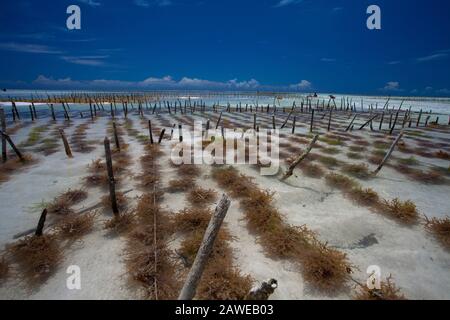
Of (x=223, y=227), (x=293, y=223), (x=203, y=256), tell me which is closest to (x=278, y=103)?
(x=293, y=223)

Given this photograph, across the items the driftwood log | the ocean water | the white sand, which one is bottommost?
the white sand

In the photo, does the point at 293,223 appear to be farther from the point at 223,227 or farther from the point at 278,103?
the point at 278,103

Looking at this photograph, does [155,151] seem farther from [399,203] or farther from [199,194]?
[399,203]

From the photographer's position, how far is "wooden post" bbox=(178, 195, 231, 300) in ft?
12.7

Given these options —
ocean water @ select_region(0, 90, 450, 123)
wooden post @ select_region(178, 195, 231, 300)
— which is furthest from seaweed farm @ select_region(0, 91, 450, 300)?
ocean water @ select_region(0, 90, 450, 123)

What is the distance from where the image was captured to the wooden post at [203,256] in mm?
3879

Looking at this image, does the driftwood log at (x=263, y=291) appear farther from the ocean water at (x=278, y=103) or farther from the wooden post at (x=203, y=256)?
the ocean water at (x=278, y=103)

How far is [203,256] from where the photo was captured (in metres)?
3.98

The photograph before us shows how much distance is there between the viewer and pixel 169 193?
9703 mm

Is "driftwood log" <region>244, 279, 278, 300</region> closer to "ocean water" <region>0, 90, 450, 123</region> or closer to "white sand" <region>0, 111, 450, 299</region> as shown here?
"white sand" <region>0, 111, 450, 299</region>

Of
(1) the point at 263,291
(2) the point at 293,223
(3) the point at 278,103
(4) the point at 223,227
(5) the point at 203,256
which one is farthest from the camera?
(3) the point at 278,103

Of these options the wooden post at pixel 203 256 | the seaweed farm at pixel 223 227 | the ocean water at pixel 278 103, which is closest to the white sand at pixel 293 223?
the seaweed farm at pixel 223 227

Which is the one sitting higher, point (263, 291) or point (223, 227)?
point (263, 291)

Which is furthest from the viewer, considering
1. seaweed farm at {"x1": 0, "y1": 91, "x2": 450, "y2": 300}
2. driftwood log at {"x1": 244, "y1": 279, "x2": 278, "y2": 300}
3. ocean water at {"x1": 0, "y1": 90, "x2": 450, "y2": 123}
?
ocean water at {"x1": 0, "y1": 90, "x2": 450, "y2": 123}
